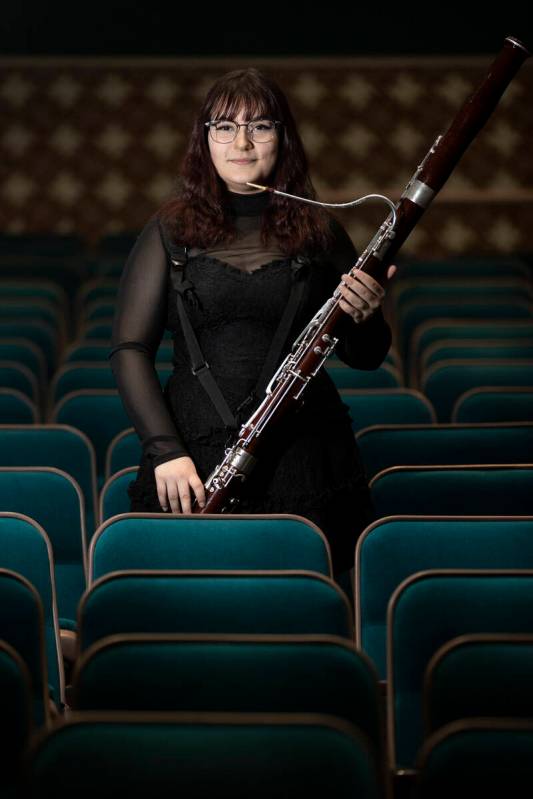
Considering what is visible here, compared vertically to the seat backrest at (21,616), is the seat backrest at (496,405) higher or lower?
higher

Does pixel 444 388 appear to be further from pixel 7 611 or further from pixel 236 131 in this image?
pixel 7 611

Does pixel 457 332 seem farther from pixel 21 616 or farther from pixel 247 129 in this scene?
pixel 21 616

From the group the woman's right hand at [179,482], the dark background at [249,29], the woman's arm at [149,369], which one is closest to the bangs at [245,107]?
the woman's arm at [149,369]

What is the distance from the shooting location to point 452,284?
16.6ft

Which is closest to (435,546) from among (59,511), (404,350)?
(59,511)

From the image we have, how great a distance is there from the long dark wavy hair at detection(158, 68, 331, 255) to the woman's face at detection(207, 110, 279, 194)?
0.09 feet

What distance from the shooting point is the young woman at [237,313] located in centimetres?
232

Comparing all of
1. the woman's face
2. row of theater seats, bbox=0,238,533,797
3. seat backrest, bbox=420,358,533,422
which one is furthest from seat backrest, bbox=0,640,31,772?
seat backrest, bbox=420,358,533,422

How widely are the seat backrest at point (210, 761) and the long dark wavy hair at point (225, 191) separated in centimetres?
109

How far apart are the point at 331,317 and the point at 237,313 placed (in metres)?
0.17

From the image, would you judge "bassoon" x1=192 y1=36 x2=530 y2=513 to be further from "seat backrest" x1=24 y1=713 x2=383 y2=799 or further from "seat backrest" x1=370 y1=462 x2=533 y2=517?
"seat backrest" x1=24 y1=713 x2=383 y2=799

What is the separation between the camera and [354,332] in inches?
92.7

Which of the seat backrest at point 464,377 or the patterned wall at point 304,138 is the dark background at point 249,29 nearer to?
the patterned wall at point 304,138

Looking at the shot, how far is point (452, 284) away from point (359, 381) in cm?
148
